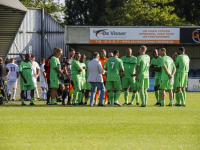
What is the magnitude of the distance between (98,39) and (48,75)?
67.5 feet

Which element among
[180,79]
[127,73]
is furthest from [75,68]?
[180,79]

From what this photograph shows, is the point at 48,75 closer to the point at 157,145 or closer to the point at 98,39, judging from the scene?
the point at 157,145

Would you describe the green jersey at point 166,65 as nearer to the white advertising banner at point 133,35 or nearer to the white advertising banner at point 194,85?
the white advertising banner at point 194,85

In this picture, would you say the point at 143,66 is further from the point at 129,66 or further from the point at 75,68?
the point at 75,68

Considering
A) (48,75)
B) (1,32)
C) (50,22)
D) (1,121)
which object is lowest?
(1,121)

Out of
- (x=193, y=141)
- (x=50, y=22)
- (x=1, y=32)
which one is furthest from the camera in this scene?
(x=50, y=22)

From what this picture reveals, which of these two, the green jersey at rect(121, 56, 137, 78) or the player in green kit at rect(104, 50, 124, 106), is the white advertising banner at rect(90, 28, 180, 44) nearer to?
the green jersey at rect(121, 56, 137, 78)

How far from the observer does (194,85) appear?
31.3 meters

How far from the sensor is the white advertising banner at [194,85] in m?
31.2

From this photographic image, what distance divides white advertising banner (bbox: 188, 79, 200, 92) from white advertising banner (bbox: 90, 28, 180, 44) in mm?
4838

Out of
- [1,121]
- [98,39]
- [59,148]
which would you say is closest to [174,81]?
[1,121]

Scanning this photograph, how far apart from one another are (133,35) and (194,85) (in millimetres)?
7002

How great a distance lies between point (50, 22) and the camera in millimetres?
41188

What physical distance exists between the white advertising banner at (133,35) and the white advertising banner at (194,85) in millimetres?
4838
